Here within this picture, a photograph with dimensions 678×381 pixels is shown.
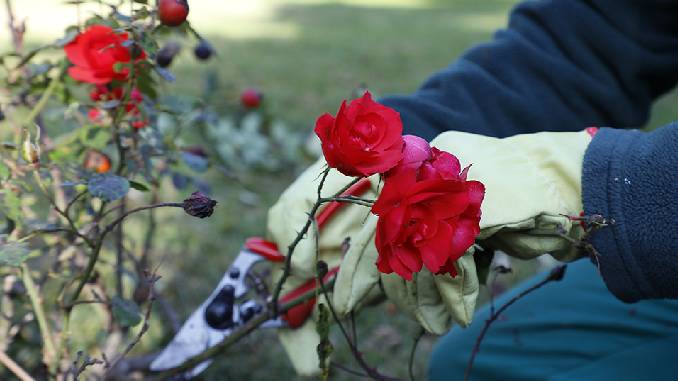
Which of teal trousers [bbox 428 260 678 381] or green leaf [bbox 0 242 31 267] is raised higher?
green leaf [bbox 0 242 31 267]

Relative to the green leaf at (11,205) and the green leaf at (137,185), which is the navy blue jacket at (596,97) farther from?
the green leaf at (11,205)

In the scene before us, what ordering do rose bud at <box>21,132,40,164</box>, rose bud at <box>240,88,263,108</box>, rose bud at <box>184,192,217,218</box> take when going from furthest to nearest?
rose bud at <box>240,88,263,108</box> < rose bud at <box>21,132,40,164</box> < rose bud at <box>184,192,217,218</box>

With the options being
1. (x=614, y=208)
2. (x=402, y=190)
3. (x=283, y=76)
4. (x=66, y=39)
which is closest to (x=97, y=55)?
(x=66, y=39)

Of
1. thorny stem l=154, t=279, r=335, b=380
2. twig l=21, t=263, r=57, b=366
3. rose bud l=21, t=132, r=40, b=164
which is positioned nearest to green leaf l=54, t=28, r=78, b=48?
rose bud l=21, t=132, r=40, b=164

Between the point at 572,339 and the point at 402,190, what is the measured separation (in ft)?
2.20

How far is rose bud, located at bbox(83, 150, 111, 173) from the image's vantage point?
113 cm

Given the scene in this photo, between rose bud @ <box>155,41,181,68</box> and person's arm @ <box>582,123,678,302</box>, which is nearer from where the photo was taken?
person's arm @ <box>582,123,678,302</box>

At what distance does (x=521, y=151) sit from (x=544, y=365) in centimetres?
45

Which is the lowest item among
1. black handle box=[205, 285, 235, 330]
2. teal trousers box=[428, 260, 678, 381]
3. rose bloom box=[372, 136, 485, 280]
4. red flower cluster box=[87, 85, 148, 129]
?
teal trousers box=[428, 260, 678, 381]

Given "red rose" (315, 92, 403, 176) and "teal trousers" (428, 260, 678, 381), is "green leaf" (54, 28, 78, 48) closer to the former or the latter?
"red rose" (315, 92, 403, 176)

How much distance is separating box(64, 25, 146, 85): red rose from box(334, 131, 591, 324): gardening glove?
36 centimetres

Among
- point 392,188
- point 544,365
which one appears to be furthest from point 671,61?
point 392,188

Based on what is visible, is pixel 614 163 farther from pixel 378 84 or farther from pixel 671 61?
pixel 378 84

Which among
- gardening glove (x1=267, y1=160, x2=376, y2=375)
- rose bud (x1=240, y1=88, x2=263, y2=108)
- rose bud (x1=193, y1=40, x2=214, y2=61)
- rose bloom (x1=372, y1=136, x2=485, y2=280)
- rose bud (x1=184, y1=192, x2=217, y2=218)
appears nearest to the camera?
rose bloom (x1=372, y1=136, x2=485, y2=280)
